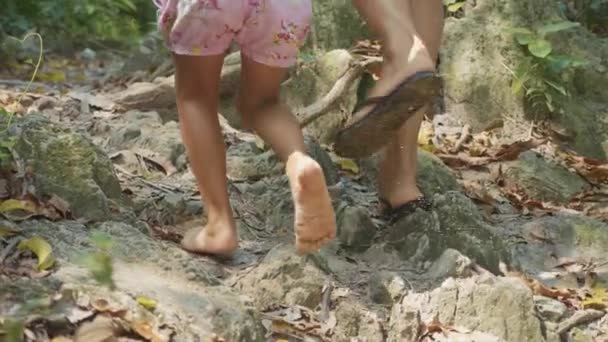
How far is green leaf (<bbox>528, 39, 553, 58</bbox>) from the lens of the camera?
446 centimetres

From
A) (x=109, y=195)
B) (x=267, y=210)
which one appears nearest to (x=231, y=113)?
(x=267, y=210)

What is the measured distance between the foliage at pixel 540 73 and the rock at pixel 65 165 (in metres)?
2.28

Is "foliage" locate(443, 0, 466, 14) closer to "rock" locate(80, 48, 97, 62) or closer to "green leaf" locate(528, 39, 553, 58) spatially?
"green leaf" locate(528, 39, 553, 58)

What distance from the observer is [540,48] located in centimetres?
449

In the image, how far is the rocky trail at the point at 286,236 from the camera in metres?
2.22

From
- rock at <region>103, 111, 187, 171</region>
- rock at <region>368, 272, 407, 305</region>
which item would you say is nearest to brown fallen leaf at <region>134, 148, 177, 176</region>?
rock at <region>103, 111, 187, 171</region>

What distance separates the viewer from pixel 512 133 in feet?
15.1

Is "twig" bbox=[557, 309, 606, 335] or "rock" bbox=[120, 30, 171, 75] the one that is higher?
"rock" bbox=[120, 30, 171, 75]

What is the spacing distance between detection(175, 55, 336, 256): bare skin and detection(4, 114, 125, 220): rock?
0.29 metres

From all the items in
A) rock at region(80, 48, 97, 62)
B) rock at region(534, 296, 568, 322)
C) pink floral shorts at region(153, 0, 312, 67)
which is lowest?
rock at region(80, 48, 97, 62)

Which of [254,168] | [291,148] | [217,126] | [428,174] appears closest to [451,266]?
[291,148]

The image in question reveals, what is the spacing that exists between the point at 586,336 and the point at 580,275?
51 cm

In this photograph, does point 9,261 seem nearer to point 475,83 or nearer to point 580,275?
point 580,275

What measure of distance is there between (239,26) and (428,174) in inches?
52.1
